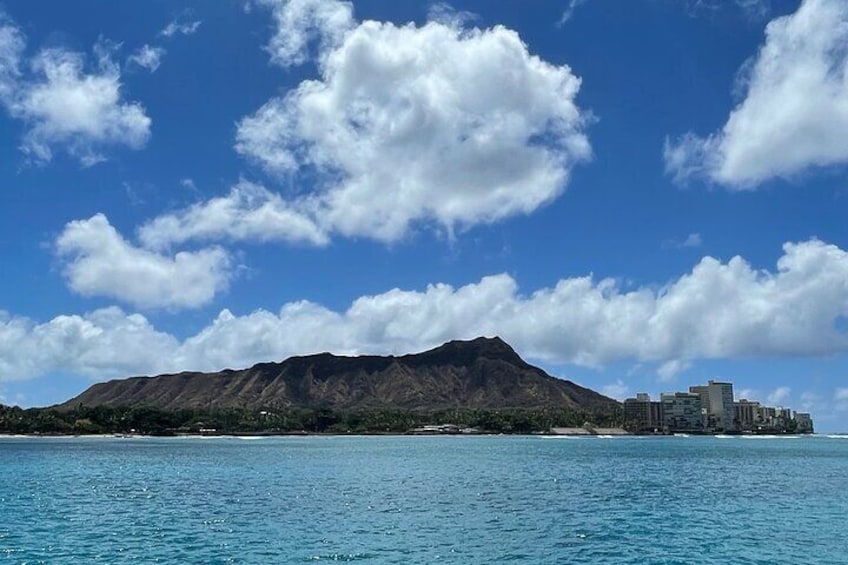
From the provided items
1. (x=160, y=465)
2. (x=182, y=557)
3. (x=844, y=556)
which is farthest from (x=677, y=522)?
(x=160, y=465)

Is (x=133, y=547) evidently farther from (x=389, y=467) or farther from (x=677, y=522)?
(x=389, y=467)

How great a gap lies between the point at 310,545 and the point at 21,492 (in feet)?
149

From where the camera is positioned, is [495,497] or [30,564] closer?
[30,564]

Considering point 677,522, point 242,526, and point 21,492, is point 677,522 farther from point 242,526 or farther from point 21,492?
point 21,492

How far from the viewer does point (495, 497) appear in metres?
71.2

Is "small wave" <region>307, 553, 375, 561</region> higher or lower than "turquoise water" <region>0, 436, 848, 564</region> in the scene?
lower

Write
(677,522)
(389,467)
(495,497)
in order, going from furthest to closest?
(389,467)
(495,497)
(677,522)

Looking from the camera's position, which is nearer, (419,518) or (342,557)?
(342,557)

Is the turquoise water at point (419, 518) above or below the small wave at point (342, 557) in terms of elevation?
above

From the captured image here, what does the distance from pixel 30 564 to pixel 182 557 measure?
24.2 ft

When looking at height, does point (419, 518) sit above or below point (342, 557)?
above

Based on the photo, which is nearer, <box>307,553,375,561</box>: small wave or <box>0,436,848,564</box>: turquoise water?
<box>307,553,375,561</box>: small wave

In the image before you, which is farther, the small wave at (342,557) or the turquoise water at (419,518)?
the turquoise water at (419,518)

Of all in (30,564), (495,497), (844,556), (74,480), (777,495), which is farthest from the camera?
(74,480)
